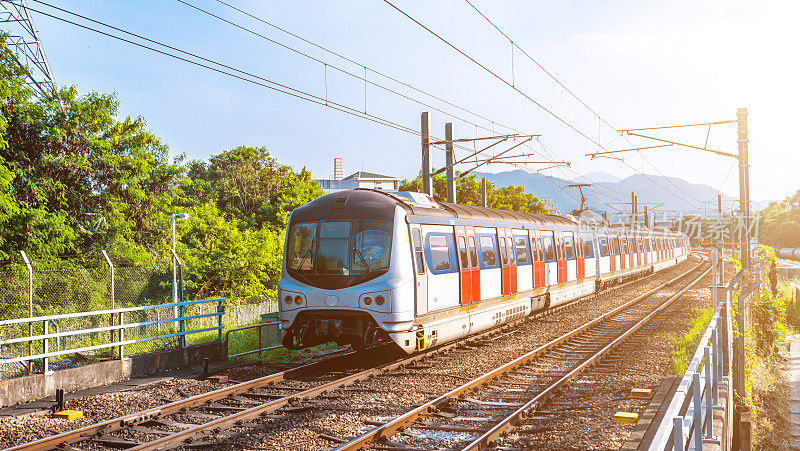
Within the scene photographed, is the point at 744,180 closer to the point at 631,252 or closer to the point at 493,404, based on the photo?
the point at 493,404

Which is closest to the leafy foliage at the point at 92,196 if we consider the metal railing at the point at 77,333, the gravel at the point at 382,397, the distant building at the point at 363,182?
the metal railing at the point at 77,333

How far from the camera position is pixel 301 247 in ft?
41.9

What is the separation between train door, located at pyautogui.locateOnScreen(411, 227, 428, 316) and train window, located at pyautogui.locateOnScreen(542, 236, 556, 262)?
844cm

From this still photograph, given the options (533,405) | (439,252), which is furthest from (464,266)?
(533,405)

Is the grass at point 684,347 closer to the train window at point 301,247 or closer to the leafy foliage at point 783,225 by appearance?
the train window at point 301,247

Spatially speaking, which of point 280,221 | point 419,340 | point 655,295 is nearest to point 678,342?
point 419,340

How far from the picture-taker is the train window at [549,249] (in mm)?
20422

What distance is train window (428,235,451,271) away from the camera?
1319 centimetres

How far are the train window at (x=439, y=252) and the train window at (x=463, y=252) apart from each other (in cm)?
58

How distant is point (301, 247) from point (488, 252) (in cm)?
497

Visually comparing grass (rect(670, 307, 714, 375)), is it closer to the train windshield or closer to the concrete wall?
the train windshield

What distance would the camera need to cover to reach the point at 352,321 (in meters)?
12.2

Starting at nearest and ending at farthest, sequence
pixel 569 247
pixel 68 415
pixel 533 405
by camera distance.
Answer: pixel 68 415, pixel 533 405, pixel 569 247

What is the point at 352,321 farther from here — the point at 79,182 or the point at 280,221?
the point at 280,221
